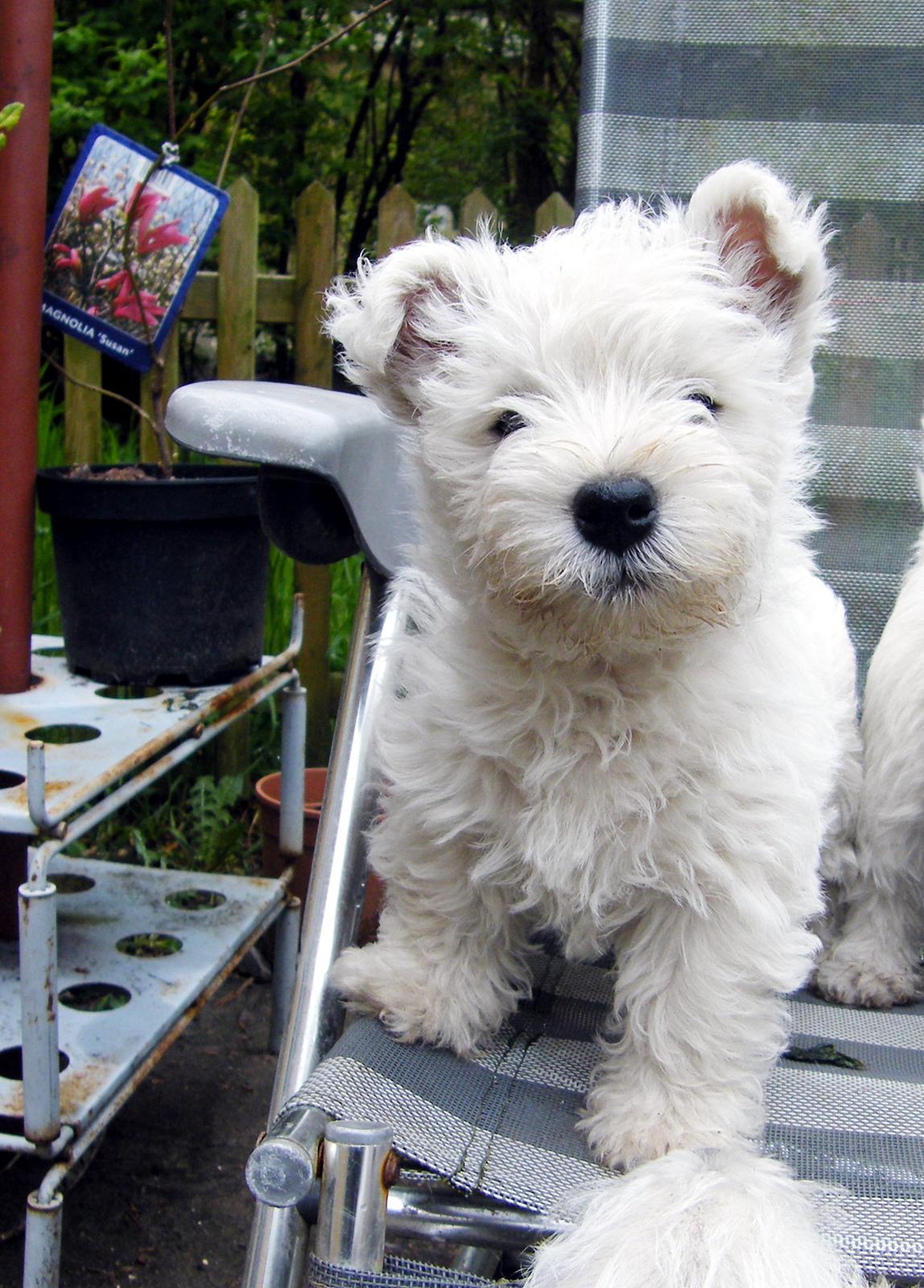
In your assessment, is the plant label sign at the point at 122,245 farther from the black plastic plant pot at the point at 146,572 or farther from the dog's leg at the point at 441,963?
the dog's leg at the point at 441,963

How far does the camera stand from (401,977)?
1.52 m

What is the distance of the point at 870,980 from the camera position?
1.75 m

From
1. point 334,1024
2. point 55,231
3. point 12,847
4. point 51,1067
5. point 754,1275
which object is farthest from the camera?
point 55,231

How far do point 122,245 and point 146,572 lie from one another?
36.6 inches

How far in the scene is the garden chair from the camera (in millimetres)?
1167

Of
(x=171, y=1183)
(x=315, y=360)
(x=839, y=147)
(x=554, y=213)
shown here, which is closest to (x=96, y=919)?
(x=171, y=1183)

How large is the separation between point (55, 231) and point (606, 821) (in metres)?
2.33

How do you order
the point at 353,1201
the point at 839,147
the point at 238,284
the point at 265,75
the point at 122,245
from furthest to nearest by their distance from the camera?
1. the point at 238,284
2. the point at 265,75
3. the point at 122,245
4. the point at 839,147
5. the point at 353,1201

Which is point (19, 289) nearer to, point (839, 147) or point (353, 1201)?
point (839, 147)

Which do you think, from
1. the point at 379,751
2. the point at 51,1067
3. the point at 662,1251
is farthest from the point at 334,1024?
the point at 662,1251

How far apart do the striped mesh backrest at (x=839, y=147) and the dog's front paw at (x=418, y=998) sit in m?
1.09

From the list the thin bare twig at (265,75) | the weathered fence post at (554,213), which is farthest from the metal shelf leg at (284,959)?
the weathered fence post at (554,213)

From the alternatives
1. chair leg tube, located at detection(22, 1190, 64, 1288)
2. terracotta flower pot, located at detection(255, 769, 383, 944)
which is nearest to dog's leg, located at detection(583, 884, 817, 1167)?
chair leg tube, located at detection(22, 1190, 64, 1288)

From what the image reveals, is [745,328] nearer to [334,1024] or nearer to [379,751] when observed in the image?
[379,751]
